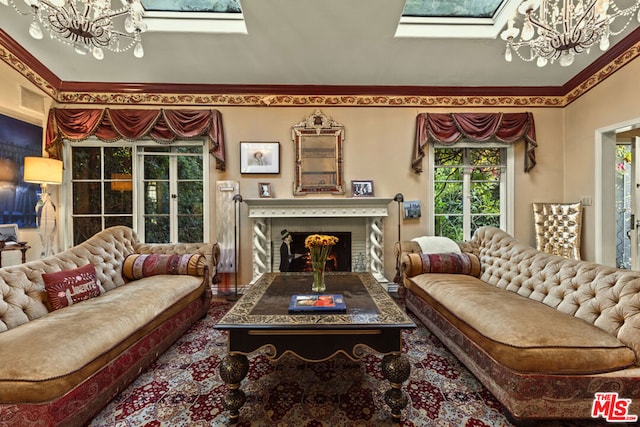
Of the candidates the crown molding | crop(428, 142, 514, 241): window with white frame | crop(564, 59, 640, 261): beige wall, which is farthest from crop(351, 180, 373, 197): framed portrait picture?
crop(564, 59, 640, 261): beige wall

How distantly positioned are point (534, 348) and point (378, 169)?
303 cm

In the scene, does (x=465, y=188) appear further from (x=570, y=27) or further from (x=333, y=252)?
(x=570, y=27)

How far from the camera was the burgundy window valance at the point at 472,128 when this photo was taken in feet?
13.4

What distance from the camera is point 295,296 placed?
6.99 ft

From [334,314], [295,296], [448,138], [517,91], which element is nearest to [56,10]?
[295,296]

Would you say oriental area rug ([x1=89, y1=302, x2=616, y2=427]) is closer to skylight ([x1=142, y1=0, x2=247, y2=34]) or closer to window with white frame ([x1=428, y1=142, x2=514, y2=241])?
window with white frame ([x1=428, y1=142, x2=514, y2=241])

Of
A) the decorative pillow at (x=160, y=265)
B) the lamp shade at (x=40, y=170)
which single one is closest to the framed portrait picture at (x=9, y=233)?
the lamp shade at (x=40, y=170)

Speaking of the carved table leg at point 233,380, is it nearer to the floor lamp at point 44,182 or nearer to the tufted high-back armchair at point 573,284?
the tufted high-back armchair at point 573,284

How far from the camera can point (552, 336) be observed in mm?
1563

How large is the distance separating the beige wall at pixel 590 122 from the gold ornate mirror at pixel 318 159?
323 cm

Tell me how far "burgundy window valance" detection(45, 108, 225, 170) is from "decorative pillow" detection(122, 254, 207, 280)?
1521 millimetres

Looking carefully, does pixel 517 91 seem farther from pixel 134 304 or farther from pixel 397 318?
pixel 134 304

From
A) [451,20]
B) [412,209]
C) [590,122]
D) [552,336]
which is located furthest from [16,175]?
[590,122]

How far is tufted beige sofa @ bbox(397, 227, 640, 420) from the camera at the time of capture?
4.92ft
